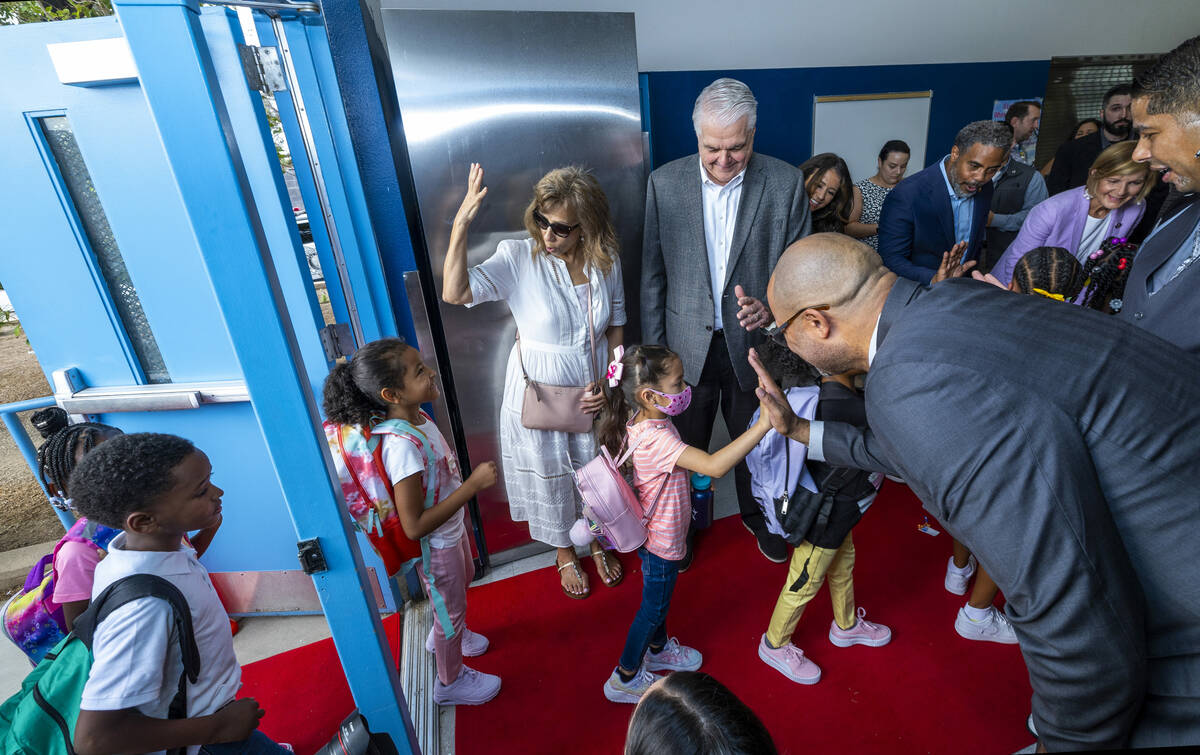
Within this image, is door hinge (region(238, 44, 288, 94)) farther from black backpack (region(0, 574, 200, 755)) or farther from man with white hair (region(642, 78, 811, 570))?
man with white hair (region(642, 78, 811, 570))

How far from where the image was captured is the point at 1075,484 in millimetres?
922

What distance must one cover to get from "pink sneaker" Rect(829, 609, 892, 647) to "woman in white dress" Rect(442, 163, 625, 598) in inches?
40.5

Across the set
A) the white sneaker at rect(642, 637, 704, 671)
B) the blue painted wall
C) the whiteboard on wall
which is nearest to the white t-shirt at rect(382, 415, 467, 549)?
the white sneaker at rect(642, 637, 704, 671)

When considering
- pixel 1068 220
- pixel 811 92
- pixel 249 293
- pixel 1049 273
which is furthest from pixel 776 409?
pixel 811 92

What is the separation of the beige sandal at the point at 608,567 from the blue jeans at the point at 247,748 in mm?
1566

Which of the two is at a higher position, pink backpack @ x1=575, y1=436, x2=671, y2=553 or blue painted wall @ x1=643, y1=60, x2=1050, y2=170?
blue painted wall @ x1=643, y1=60, x2=1050, y2=170

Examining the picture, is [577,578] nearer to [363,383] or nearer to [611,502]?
[611,502]

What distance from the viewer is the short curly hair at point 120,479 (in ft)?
3.83

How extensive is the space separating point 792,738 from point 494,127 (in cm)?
261

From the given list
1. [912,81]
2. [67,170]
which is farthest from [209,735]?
[912,81]

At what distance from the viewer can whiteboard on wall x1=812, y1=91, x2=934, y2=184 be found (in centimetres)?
439

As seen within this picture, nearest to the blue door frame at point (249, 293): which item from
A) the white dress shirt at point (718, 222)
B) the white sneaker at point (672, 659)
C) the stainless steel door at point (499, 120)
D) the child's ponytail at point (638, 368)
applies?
the child's ponytail at point (638, 368)

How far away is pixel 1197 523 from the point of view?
0.92 m

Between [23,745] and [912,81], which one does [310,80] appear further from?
[912,81]
